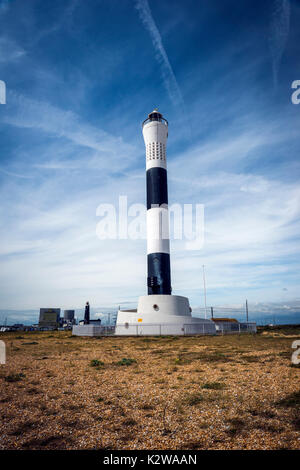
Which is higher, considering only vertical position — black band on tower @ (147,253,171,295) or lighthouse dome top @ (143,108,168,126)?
lighthouse dome top @ (143,108,168,126)

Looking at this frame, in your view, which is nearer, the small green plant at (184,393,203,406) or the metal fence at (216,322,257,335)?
the small green plant at (184,393,203,406)

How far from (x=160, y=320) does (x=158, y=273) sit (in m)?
6.22

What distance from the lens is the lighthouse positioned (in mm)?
36562

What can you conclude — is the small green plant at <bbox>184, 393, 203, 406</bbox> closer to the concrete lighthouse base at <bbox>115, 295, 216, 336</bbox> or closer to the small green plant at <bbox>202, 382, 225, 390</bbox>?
the small green plant at <bbox>202, 382, 225, 390</bbox>

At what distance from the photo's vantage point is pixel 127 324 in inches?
1473

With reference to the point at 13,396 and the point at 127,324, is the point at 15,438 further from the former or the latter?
the point at 127,324

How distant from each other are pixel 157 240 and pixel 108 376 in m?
27.7

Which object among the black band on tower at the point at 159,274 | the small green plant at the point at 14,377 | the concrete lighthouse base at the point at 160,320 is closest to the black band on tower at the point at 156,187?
the black band on tower at the point at 159,274

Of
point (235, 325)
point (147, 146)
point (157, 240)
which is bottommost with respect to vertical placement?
point (235, 325)

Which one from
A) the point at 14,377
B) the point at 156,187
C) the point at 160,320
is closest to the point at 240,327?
the point at 160,320

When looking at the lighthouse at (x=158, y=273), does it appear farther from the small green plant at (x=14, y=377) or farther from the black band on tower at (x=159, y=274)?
the small green plant at (x=14, y=377)

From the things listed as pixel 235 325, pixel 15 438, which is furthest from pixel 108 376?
pixel 235 325

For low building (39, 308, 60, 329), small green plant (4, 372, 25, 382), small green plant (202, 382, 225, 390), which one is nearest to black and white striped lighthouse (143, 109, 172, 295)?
small green plant (4, 372, 25, 382)

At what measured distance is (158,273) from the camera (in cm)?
3931
